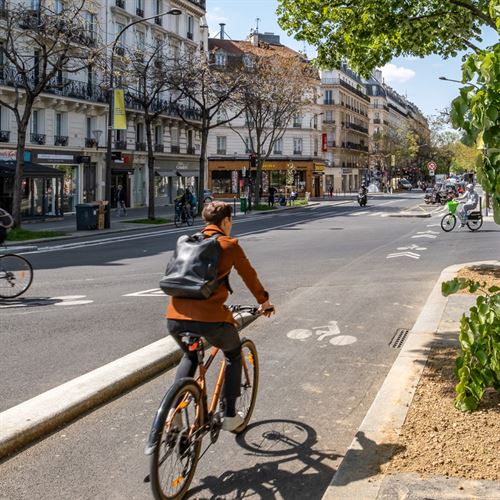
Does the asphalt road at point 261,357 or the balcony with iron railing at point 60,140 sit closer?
the asphalt road at point 261,357

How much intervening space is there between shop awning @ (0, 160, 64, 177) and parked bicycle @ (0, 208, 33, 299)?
2161cm

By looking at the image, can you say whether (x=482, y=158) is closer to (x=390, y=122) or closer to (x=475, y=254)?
(x=475, y=254)

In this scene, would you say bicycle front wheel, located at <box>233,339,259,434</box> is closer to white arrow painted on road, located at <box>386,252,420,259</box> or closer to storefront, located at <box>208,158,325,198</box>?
white arrow painted on road, located at <box>386,252,420,259</box>

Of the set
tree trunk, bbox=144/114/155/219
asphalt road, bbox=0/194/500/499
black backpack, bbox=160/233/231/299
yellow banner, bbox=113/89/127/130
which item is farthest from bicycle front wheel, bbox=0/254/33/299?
tree trunk, bbox=144/114/155/219

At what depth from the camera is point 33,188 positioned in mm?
32219

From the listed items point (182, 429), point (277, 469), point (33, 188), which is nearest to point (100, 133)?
point (33, 188)

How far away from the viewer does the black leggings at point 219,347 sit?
398 cm

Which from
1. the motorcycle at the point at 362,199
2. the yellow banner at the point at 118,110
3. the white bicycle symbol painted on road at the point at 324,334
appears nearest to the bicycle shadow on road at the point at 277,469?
the white bicycle symbol painted on road at the point at 324,334

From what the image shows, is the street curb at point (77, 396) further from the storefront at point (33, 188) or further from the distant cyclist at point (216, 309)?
the storefront at point (33, 188)

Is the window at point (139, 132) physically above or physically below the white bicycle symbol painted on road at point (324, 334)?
above

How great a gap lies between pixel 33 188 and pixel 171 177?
2168 centimetres

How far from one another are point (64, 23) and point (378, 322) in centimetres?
2029

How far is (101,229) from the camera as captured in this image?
27859mm

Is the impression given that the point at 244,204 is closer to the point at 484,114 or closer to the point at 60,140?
the point at 60,140
